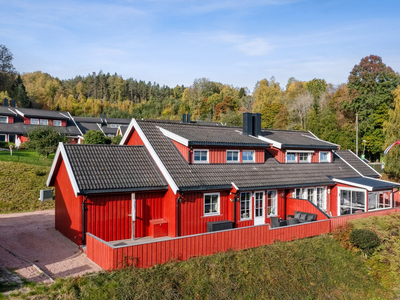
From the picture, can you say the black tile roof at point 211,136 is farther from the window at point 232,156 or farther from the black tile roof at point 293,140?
the black tile roof at point 293,140

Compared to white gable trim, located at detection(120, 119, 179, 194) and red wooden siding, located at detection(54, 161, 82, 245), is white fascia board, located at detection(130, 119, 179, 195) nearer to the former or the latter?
white gable trim, located at detection(120, 119, 179, 194)

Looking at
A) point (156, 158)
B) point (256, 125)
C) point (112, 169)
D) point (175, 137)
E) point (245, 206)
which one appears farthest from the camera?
point (256, 125)

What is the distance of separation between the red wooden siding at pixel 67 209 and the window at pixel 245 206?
26.5 ft

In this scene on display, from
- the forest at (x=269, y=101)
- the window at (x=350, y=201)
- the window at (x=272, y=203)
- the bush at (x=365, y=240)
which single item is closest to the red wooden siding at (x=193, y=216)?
the window at (x=272, y=203)

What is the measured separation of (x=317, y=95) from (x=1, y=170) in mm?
61939

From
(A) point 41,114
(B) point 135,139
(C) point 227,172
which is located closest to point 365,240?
(C) point 227,172

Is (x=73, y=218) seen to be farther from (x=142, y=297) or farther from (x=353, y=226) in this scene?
(x=353, y=226)

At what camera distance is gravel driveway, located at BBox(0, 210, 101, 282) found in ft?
37.7

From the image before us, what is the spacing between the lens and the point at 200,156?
59.5 ft

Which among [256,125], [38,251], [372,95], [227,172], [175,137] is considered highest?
[372,95]

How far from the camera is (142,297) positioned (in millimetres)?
10117

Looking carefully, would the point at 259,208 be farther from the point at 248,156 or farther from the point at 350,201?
the point at 350,201

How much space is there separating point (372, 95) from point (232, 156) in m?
38.7

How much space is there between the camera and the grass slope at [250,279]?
1029cm
